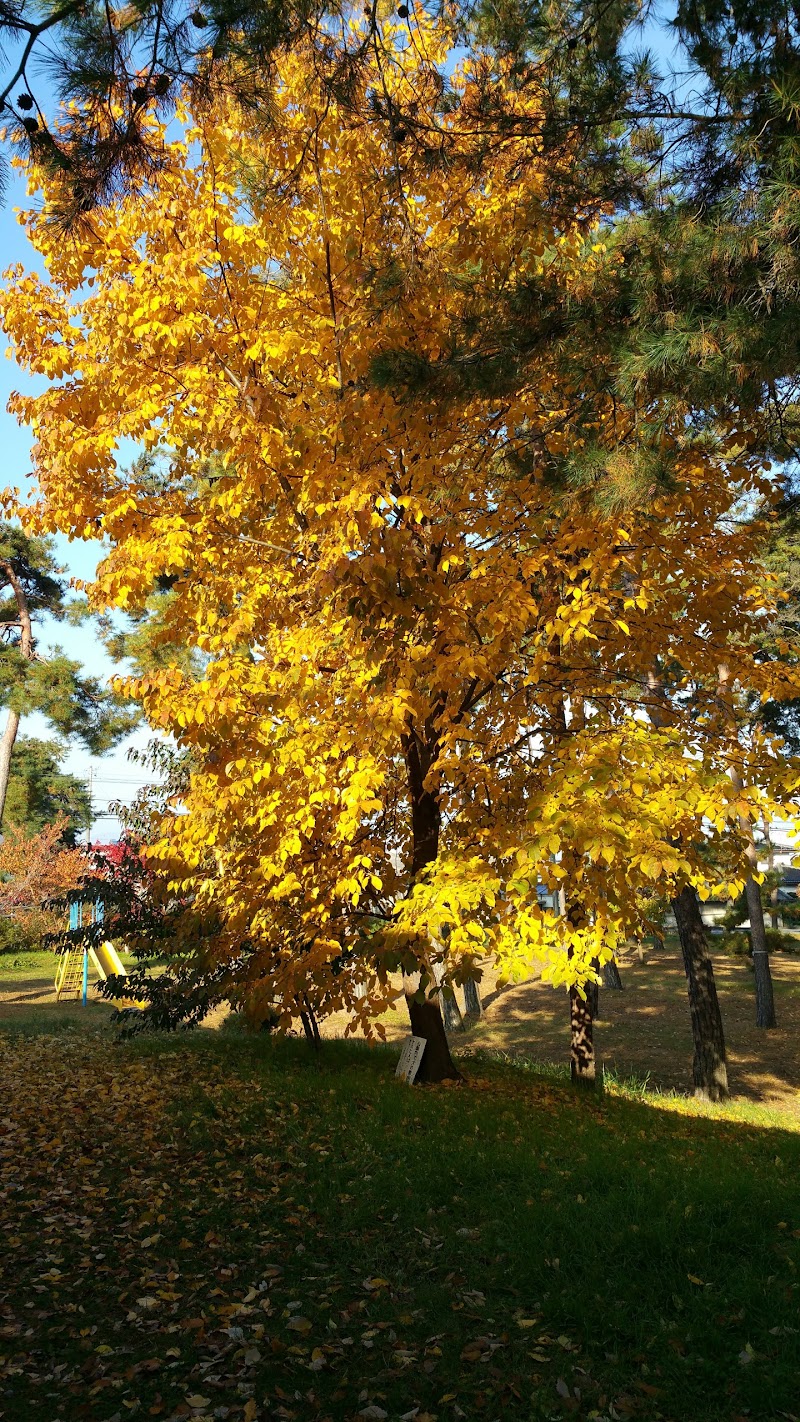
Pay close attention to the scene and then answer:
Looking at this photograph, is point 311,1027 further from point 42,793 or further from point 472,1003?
point 42,793

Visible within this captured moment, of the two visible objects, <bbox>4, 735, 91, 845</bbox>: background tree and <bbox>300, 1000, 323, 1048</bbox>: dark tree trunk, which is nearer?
<bbox>300, 1000, 323, 1048</bbox>: dark tree trunk

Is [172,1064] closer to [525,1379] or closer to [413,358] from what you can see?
[525,1379]

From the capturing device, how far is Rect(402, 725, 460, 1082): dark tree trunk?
24.2 feet

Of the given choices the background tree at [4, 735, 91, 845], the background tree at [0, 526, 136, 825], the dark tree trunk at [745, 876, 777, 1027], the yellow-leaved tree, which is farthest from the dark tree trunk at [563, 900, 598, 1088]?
the background tree at [4, 735, 91, 845]

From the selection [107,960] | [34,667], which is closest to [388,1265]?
[107,960]

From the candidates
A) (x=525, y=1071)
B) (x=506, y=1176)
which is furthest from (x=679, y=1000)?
(x=506, y=1176)

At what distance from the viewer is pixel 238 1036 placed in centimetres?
1104

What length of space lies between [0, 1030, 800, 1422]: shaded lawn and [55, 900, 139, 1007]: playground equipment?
335 inches

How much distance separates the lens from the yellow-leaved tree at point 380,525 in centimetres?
508

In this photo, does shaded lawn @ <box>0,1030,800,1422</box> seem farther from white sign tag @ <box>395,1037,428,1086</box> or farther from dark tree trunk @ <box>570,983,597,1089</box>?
dark tree trunk @ <box>570,983,597,1089</box>

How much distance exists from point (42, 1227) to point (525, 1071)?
18.7 ft

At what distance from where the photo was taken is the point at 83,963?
18281 millimetres

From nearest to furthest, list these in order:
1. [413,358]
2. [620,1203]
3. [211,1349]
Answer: [211,1349] → [620,1203] → [413,358]

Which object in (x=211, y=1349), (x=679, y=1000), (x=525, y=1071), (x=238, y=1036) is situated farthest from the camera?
(x=679, y=1000)
